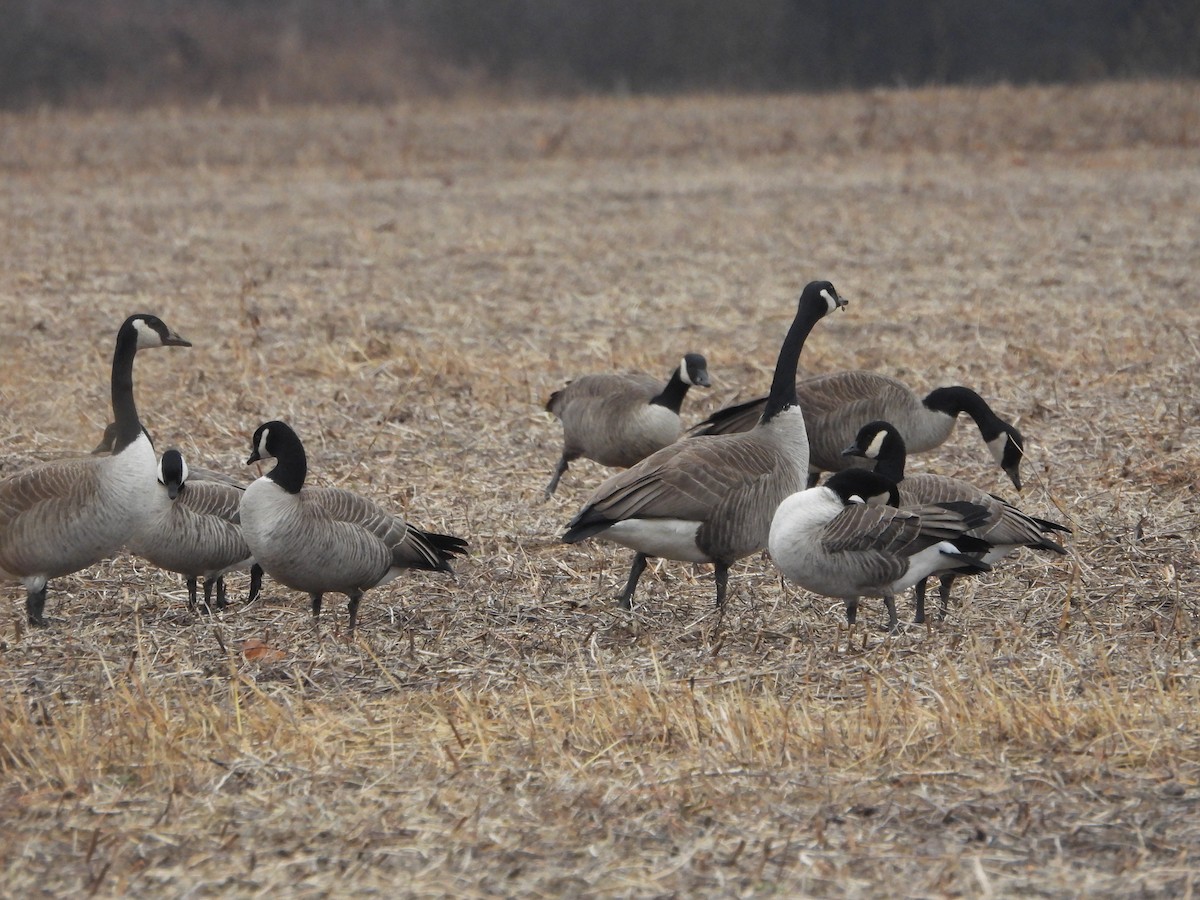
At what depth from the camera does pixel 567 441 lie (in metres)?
8.73

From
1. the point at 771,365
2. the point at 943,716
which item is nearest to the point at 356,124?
the point at 771,365

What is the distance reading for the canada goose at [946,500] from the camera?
20.9 ft

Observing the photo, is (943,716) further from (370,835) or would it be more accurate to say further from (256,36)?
(256,36)

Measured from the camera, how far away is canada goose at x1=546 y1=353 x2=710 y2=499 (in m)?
8.40

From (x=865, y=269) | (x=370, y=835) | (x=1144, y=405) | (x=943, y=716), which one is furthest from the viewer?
(x=865, y=269)

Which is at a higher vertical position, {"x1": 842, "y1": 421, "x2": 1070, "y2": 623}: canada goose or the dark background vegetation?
the dark background vegetation

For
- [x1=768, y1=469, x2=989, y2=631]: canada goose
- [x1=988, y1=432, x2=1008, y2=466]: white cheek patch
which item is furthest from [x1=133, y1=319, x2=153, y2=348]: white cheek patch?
[x1=988, y1=432, x2=1008, y2=466]: white cheek patch

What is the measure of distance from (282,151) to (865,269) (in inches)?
642

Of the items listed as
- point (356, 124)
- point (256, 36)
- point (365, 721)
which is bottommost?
point (365, 721)

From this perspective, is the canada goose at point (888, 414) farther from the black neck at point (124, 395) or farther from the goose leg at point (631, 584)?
the black neck at point (124, 395)

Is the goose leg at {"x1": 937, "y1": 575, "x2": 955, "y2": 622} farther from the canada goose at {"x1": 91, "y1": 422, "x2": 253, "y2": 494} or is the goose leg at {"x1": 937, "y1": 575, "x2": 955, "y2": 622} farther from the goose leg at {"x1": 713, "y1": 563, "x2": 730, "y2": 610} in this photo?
the canada goose at {"x1": 91, "y1": 422, "x2": 253, "y2": 494}

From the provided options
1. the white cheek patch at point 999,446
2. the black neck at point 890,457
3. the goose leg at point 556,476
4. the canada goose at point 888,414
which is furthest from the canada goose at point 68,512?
the white cheek patch at point 999,446

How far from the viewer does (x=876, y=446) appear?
22.1 feet

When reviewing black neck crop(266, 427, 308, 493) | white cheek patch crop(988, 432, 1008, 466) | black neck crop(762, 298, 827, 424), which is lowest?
white cheek patch crop(988, 432, 1008, 466)
